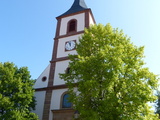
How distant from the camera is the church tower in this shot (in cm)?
1620

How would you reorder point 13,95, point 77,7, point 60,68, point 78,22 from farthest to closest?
point 77,7, point 78,22, point 60,68, point 13,95

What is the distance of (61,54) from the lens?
19781 millimetres

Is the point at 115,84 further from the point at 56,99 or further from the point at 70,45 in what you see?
the point at 70,45

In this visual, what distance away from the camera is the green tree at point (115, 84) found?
402 inches

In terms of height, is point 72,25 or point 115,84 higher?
point 72,25

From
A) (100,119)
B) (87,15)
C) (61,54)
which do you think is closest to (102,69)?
(100,119)

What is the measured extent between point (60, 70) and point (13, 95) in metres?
5.80

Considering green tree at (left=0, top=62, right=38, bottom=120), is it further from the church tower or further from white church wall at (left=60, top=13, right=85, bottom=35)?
white church wall at (left=60, top=13, right=85, bottom=35)

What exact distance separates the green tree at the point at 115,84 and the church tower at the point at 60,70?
11.2 ft

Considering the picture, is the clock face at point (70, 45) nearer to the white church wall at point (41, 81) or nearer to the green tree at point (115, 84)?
the white church wall at point (41, 81)

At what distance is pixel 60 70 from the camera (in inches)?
733

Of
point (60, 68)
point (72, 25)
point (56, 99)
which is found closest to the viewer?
point (56, 99)

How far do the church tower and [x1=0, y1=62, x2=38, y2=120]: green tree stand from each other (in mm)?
2306

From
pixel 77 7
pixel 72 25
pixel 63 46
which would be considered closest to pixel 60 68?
pixel 63 46
